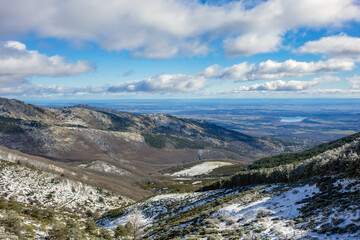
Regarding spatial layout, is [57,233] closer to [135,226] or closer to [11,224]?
[11,224]

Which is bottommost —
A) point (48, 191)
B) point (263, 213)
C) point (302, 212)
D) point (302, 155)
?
point (302, 155)

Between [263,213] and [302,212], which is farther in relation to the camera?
[263,213]

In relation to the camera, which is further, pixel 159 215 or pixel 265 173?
pixel 265 173

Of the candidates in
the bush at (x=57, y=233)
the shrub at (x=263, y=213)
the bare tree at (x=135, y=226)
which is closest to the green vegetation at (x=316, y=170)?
the shrub at (x=263, y=213)

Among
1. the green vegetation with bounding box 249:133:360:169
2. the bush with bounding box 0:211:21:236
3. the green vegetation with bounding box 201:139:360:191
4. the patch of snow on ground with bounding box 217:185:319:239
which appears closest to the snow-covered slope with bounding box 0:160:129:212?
the bush with bounding box 0:211:21:236

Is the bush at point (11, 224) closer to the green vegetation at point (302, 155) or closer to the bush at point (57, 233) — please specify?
the bush at point (57, 233)

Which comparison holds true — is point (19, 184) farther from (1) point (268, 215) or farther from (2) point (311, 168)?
(2) point (311, 168)

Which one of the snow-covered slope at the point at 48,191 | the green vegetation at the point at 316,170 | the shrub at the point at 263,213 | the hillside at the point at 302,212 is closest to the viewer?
the hillside at the point at 302,212

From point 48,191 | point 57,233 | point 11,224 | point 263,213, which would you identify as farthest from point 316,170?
point 48,191

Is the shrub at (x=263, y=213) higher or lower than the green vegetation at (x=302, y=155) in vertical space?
higher

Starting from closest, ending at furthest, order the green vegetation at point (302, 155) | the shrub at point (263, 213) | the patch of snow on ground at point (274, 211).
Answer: the patch of snow on ground at point (274, 211) < the shrub at point (263, 213) < the green vegetation at point (302, 155)

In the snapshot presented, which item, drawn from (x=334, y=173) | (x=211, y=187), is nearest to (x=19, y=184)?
(x=211, y=187)
